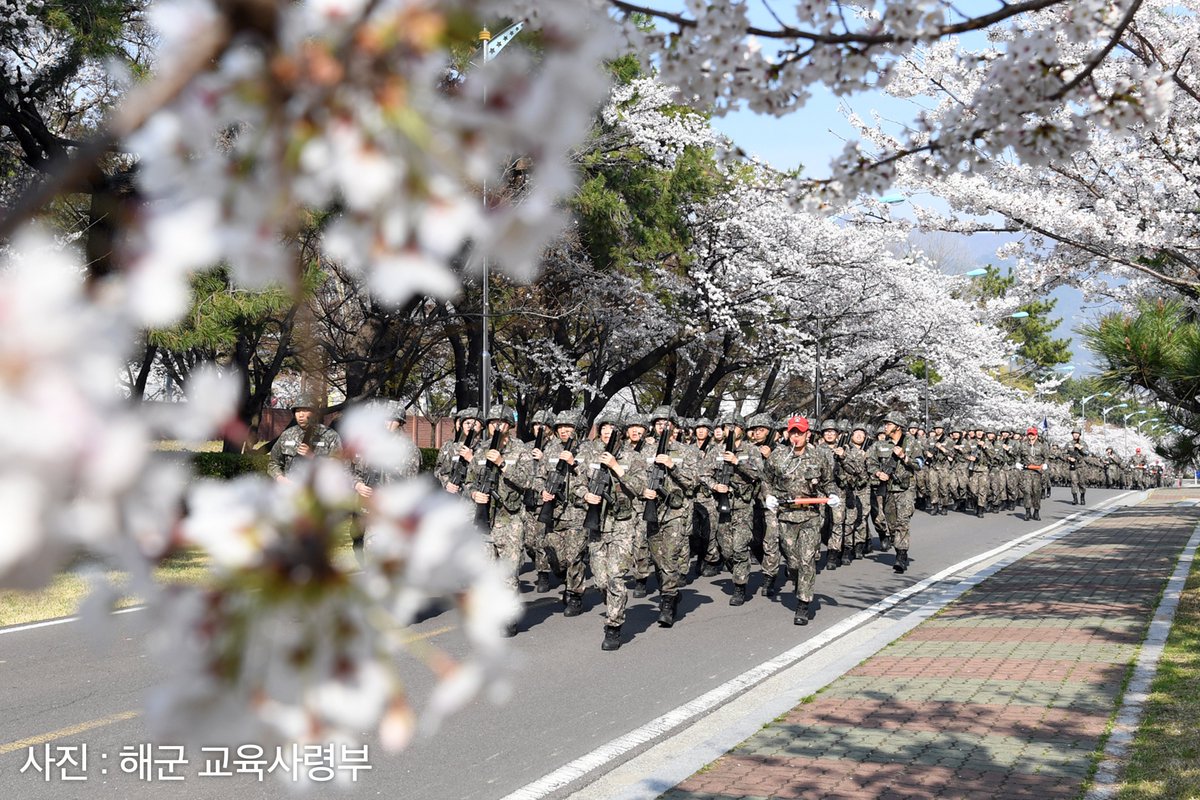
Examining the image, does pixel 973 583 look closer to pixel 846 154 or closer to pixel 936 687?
→ pixel 936 687

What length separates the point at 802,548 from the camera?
11.7m

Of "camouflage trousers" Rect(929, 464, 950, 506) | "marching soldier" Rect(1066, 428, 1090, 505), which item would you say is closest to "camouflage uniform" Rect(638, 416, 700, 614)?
"camouflage trousers" Rect(929, 464, 950, 506)

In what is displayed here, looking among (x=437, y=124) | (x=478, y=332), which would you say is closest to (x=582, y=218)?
(x=478, y=332)

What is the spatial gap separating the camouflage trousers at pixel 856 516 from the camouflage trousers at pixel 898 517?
26.2 inches

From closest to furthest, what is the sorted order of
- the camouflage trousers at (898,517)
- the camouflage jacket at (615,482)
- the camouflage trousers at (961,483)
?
the camouflage jacket at (615,482) < the camouflage trousers at (898,517) < the camouflage trousers at (961,483)

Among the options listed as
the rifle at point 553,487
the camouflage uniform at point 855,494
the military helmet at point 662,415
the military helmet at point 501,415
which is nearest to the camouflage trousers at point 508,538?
the rifle at point 553,487

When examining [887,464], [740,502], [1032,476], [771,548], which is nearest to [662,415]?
[740,502]

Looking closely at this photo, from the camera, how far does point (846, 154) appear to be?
461 centimetres

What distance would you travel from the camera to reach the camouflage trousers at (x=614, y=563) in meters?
9.95

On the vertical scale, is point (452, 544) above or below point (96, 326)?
below

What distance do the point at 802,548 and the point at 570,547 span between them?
2361 mm

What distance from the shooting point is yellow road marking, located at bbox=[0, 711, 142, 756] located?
6626 millimetres

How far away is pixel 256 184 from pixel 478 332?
23.3 metres

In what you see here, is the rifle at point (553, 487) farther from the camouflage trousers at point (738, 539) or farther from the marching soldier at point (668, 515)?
the camouflage trousers at point (738, 539)
